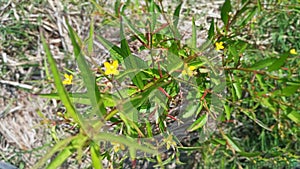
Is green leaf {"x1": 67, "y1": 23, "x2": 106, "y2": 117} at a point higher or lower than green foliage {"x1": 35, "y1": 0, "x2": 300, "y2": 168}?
higher

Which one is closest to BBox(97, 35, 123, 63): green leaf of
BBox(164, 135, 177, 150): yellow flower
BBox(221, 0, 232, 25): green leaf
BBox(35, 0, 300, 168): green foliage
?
BBox(35, 0, 300, 168): green foliage

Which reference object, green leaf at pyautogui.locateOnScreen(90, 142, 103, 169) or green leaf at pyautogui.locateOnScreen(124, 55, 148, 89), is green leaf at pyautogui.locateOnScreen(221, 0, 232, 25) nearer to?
green leaf at pyautogui.locateOnScreen(124, 55, 148, 89)

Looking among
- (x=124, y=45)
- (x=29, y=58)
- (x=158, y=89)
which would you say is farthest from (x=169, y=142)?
(x=29, y=58)

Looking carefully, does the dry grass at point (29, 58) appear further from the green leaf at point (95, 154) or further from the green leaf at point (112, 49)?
the green leaf at point (95, 154)

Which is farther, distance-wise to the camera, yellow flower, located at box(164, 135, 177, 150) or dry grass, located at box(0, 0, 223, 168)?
dry grass, located at box(0, 0, 223, 168)

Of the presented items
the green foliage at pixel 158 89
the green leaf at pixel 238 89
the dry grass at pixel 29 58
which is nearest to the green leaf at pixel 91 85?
the green foliage at pixel 158 89

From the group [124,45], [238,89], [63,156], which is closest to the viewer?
[63,156]

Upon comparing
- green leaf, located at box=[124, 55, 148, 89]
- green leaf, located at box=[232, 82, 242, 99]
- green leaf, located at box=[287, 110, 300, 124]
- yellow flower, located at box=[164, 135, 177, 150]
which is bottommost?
green leaf, located at box=[287, 110, 300, 124]

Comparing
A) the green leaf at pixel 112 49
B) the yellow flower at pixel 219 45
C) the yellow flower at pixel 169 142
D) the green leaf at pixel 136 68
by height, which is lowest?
the yellow flower at pixel 169 142

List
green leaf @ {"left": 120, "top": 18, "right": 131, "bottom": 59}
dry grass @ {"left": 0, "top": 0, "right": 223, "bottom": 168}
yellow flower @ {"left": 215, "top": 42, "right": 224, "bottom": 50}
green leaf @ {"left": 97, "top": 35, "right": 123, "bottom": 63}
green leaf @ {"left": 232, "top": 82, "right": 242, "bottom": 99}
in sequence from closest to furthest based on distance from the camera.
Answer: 1. green leaf @ {"left": 120, "top": 18, "right": 131, "bottom": 59}
2. green leaf @ {"left": 97, "top": 35, "right": 123, "bottom": 63}
3. yellow flower @ {"left": 215, "top": 42, "right": 224, "bottom": 50}
4. green leaf @ {"left": 232, "top": 82, "right": 242, "bottom": 99}
5. dry grass @ {"left": 0, "top": 0, "right": 223, "bottom": 168}

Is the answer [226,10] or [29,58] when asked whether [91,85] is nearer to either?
[226,10]

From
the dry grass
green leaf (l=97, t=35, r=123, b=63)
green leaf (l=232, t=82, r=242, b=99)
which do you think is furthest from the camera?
the dry grass

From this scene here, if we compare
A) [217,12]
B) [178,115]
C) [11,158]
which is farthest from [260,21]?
[11,158]
